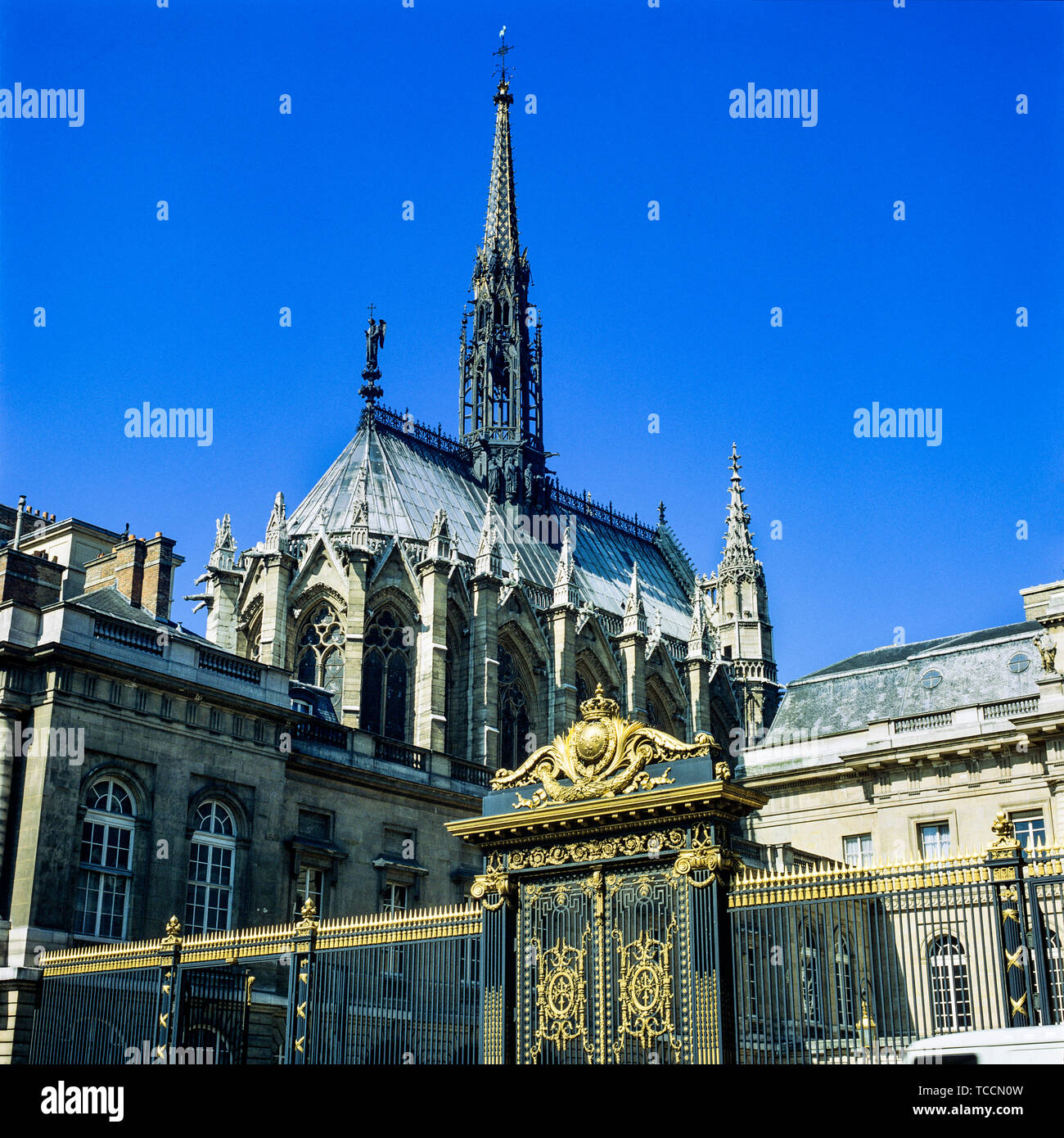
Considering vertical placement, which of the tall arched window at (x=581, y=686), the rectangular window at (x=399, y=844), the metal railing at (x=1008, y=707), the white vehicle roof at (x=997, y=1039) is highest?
the tall arched window at (x=581, y=686)

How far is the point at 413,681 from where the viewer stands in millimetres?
46875

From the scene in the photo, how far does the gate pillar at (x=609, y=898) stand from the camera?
13750 mm

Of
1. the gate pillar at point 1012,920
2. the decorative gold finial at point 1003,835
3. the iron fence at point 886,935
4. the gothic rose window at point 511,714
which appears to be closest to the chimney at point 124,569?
the iron fence at point 886,935

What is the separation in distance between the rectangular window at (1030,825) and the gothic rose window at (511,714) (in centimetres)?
2151

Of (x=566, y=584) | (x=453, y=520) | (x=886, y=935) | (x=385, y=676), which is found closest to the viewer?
(x=886, y=935)

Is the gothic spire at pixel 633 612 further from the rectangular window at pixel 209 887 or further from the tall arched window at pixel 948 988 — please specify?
the tall arched window at pixel 948 988

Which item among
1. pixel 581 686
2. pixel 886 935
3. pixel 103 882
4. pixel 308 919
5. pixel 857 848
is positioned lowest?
pixel 886 935

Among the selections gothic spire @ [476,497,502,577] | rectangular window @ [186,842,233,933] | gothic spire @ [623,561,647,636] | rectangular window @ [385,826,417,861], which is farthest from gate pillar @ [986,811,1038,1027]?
gothic spire @ [623,561,647,636]

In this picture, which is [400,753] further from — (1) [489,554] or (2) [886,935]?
(2) [886,935]

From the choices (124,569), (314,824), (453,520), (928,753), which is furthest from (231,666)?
(453,520)

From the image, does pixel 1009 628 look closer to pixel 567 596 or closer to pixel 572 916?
pixel 567 596

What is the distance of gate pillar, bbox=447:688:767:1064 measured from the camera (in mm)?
13750

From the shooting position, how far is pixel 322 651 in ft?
153

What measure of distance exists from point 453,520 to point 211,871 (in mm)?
30584
